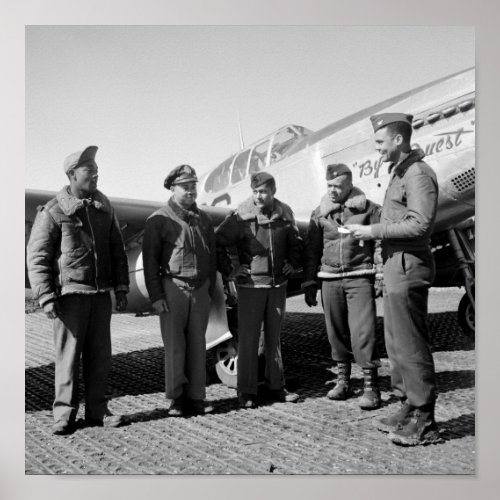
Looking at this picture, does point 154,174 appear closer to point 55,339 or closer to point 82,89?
point 82,89

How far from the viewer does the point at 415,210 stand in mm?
3059

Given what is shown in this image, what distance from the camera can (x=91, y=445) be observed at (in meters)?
3.33

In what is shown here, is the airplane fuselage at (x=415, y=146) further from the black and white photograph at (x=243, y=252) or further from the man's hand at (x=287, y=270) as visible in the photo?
the man's hand at (x=287, y=270)

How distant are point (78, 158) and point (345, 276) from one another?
5.18 ft

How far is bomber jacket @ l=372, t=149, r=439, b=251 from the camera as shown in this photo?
3051 mm

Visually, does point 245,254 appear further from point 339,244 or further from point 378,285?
point 378,285

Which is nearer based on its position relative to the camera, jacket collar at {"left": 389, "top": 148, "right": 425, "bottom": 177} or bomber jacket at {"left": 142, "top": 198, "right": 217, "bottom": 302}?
jacket collar at {"left": 389, "top": 148, "right": 425, "bottom": 177}

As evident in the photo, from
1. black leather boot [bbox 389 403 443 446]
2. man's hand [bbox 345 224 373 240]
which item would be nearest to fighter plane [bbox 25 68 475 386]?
man's hand [bbox 345 224 373 240]

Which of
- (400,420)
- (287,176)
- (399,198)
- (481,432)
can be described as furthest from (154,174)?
(481,432)

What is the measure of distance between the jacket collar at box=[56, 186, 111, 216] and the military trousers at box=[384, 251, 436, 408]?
4.96 ft

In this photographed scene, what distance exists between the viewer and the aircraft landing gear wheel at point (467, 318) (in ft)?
11.7

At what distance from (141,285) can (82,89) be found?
44.9 inches

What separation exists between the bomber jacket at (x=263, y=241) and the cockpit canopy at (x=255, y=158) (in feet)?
1.36

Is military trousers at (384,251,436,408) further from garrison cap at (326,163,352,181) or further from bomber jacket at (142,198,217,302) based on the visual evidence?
bomber jacket at (142,198,217,302)
